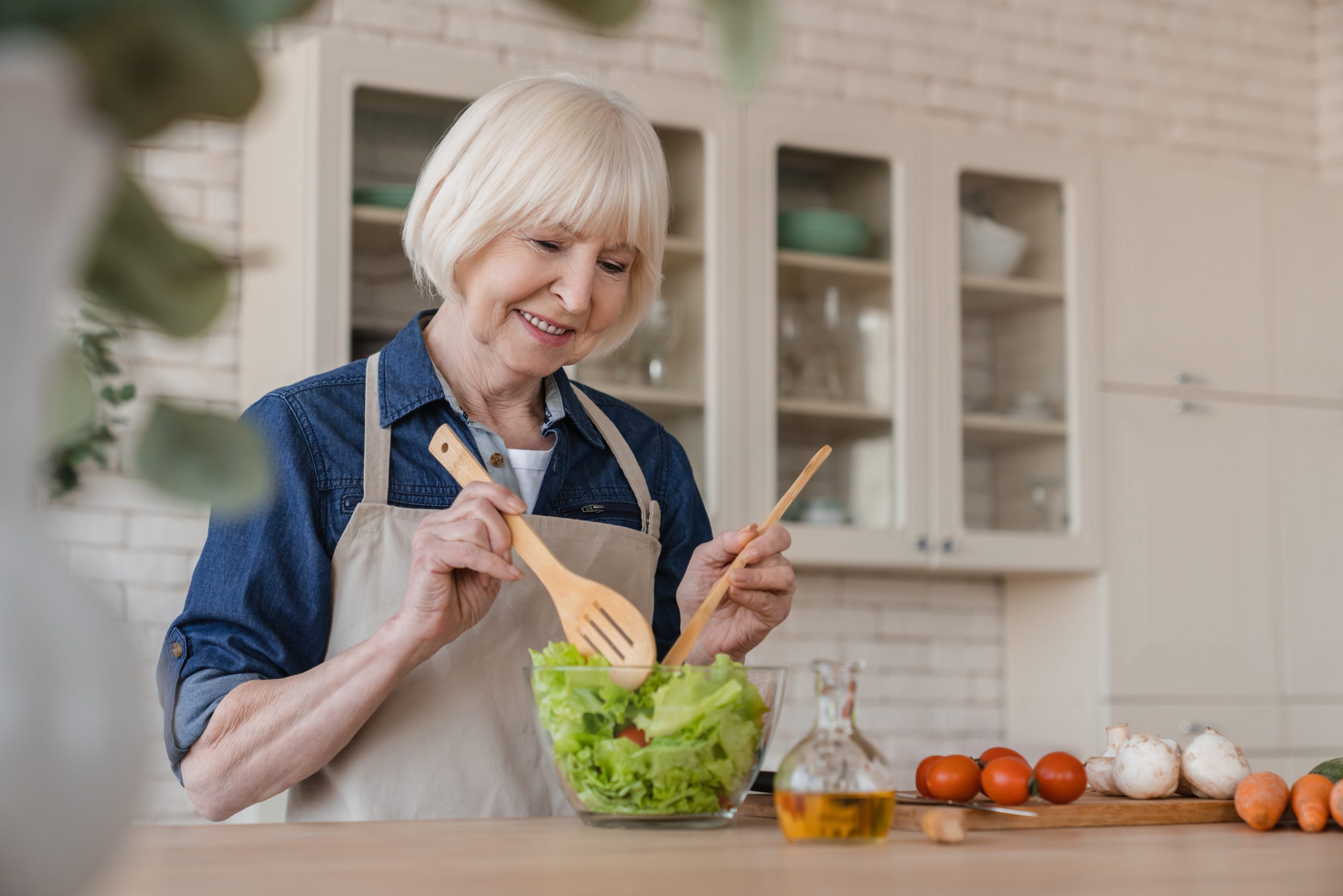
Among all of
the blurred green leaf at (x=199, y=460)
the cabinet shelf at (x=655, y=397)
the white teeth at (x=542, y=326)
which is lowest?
the blurred green leaf at (x=199, y=460)

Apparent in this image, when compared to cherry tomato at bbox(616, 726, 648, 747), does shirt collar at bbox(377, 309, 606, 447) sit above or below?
above

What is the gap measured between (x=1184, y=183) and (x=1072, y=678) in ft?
4.50

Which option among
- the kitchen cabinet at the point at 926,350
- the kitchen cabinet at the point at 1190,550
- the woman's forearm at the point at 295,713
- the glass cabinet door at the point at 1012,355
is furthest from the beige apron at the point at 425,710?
the kitchen cabinet at the point at 1190,550

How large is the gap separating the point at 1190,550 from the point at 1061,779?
2531mm

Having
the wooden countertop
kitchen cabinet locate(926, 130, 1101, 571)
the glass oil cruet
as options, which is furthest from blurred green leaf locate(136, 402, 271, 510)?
kitchen cabinet locate(926, 130, 1101, 571)

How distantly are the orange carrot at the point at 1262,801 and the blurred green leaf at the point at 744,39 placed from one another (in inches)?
44.8

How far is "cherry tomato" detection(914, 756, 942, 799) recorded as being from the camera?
1379 millimetres

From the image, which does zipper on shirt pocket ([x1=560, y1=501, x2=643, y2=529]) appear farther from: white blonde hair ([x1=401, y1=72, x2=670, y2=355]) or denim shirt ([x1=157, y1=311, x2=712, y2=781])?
white blonde hair ([x1=401, y1=72, x2=670, y2=355])

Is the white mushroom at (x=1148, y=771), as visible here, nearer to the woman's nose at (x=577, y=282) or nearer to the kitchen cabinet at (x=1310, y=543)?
the woman's nose at (x=577, y=282)

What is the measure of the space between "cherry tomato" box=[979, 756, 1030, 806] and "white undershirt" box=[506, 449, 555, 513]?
75 centimetres

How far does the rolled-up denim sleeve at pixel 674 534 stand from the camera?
1978 mm

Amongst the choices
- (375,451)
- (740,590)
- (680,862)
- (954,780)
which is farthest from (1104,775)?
(375,451)

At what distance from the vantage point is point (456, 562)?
4.53ft

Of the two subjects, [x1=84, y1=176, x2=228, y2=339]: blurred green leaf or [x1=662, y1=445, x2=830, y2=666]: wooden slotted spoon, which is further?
[x1=662, y1=445, x2=830, y2=666]: wooden slotted spoon
